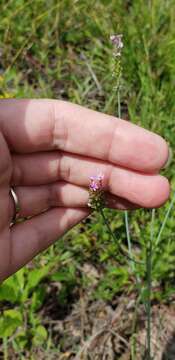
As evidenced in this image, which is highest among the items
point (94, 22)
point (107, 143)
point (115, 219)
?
point (94, 22)

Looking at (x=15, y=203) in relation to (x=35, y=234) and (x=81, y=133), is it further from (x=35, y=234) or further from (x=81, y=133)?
(x=81, y=133)

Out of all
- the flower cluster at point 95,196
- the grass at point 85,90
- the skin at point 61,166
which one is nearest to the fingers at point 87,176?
the skin at point 61,166

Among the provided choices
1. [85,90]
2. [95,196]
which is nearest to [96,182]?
[95,196]

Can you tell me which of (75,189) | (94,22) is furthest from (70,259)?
(94,22)

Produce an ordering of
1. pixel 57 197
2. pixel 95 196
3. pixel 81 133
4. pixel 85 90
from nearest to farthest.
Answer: pixel 95 196, pixel 81 133, pixel 57 197, pixel 85 90

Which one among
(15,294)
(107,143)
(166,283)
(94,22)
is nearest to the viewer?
(107,143)

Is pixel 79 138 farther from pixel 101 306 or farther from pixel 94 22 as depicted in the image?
pixel 94 22
